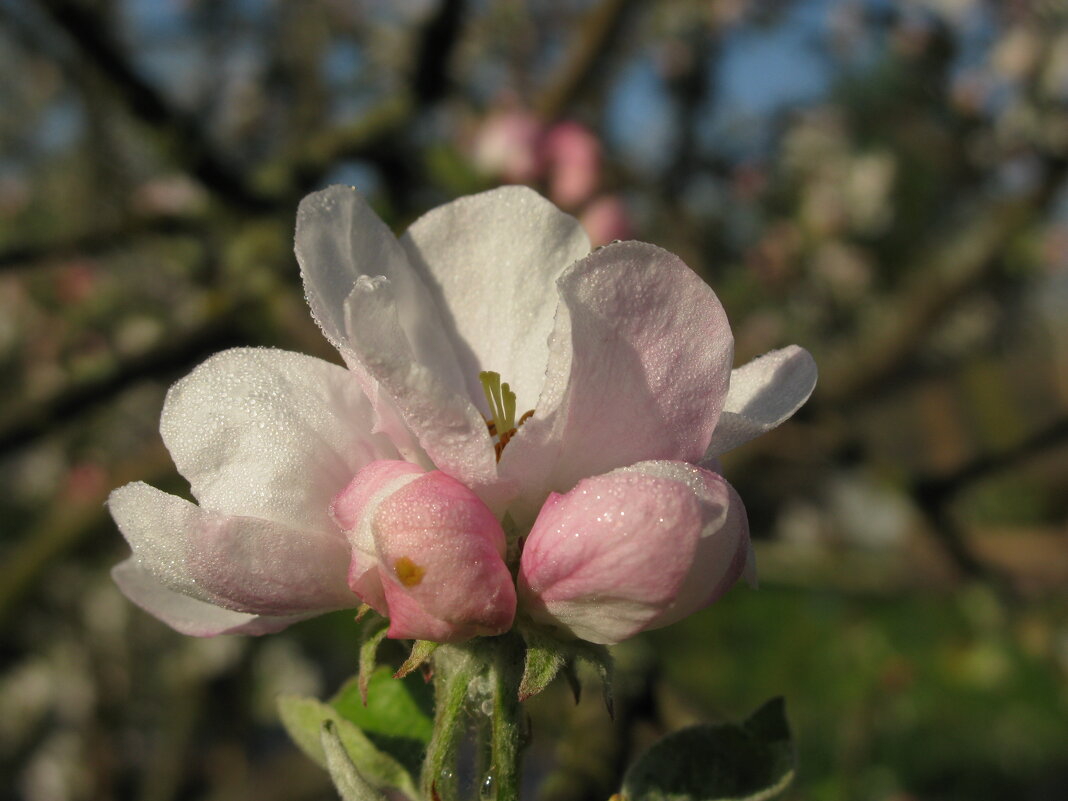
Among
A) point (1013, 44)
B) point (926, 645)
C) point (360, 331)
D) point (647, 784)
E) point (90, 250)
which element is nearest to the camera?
point (360, 331)

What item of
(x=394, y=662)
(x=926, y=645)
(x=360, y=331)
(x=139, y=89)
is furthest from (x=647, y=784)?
(x=926, y=645)

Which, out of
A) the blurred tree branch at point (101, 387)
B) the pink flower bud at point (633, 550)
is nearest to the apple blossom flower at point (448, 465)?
the pink flower bud at point (633, 550)

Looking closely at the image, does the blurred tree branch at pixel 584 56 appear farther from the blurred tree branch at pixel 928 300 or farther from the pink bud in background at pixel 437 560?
the pink bud in background at pixel 437 560

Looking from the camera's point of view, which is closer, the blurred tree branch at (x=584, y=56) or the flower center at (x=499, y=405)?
the flower center at (x=499, y=405)

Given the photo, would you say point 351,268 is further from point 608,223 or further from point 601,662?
point 608,223

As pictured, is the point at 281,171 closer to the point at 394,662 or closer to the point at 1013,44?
the point at 394,662

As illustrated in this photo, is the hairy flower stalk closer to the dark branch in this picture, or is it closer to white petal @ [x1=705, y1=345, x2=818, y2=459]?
white petal @ [x1=705, y1=345, x2=818, y2=459]

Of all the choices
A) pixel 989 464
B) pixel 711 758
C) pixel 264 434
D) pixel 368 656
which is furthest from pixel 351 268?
pixel 989 464
